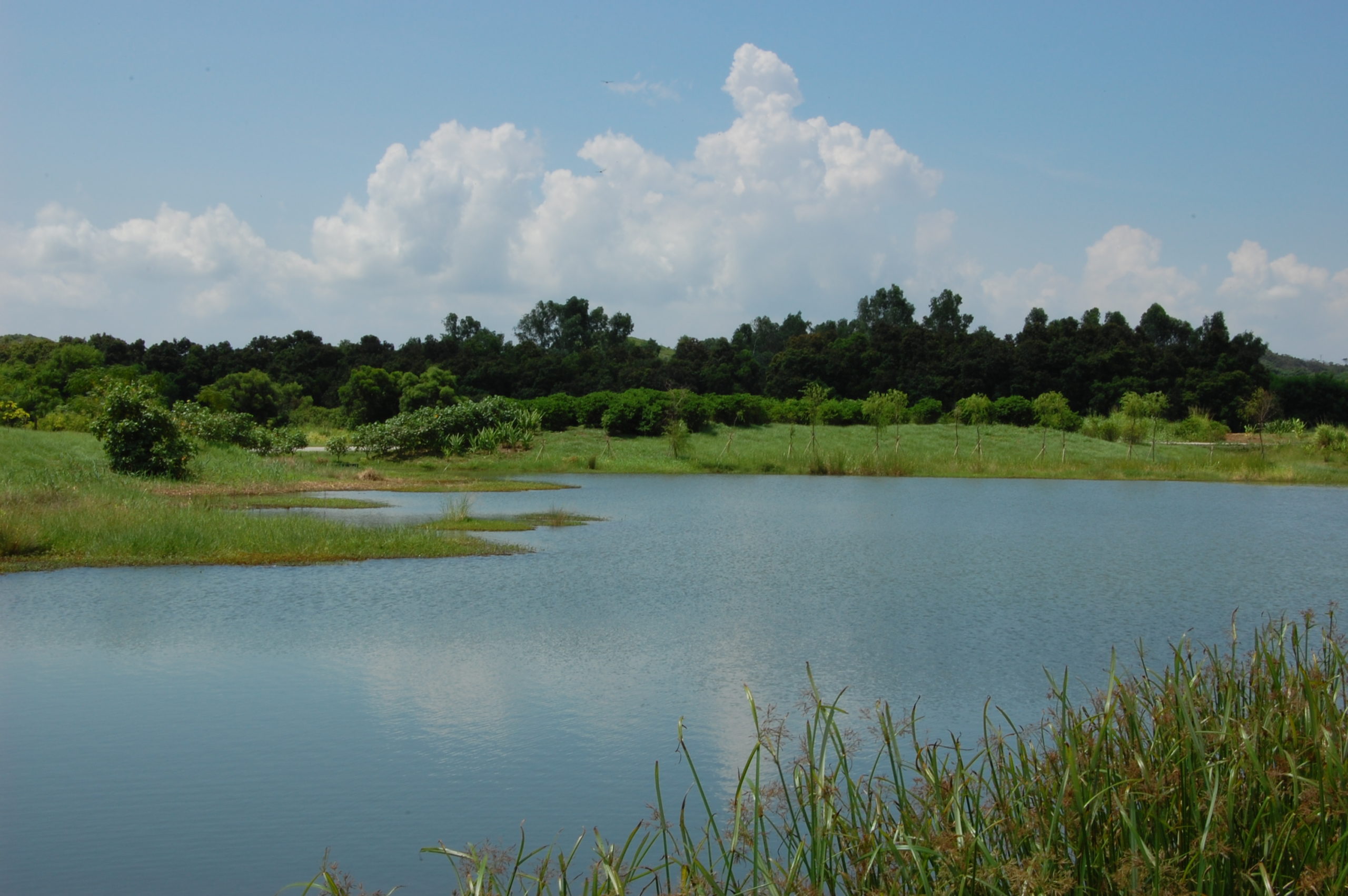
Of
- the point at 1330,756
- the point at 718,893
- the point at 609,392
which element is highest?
the point at 609,392

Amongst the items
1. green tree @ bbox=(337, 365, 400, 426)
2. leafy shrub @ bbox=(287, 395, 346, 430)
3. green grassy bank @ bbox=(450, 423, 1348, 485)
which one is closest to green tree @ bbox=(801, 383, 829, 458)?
green grassy bank @ bbox=(450, 423, 1348, 485)

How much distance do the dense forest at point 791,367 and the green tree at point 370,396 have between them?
0.81 feet

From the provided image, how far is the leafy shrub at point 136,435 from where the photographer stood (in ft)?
90.7

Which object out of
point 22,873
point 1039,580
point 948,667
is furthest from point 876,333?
point 22,873

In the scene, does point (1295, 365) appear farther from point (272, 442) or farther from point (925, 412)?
point (272, 442)

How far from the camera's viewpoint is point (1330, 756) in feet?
13.9

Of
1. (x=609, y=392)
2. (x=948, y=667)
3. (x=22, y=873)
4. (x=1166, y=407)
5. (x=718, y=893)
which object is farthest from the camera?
(x=1166, y=407)

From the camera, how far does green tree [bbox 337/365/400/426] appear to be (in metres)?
62.8

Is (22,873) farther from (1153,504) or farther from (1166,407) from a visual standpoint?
(1166,407)

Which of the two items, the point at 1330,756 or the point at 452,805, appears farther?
the point at 452,805

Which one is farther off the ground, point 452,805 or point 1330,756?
point 1330,756

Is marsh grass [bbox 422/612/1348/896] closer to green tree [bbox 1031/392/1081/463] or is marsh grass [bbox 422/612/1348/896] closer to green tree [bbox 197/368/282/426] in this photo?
green tree [bbox 1031/392/1081/463]

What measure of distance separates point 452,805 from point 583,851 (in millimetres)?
1098

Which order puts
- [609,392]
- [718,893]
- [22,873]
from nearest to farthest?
[718,893] → [22,873] → [609,392]
